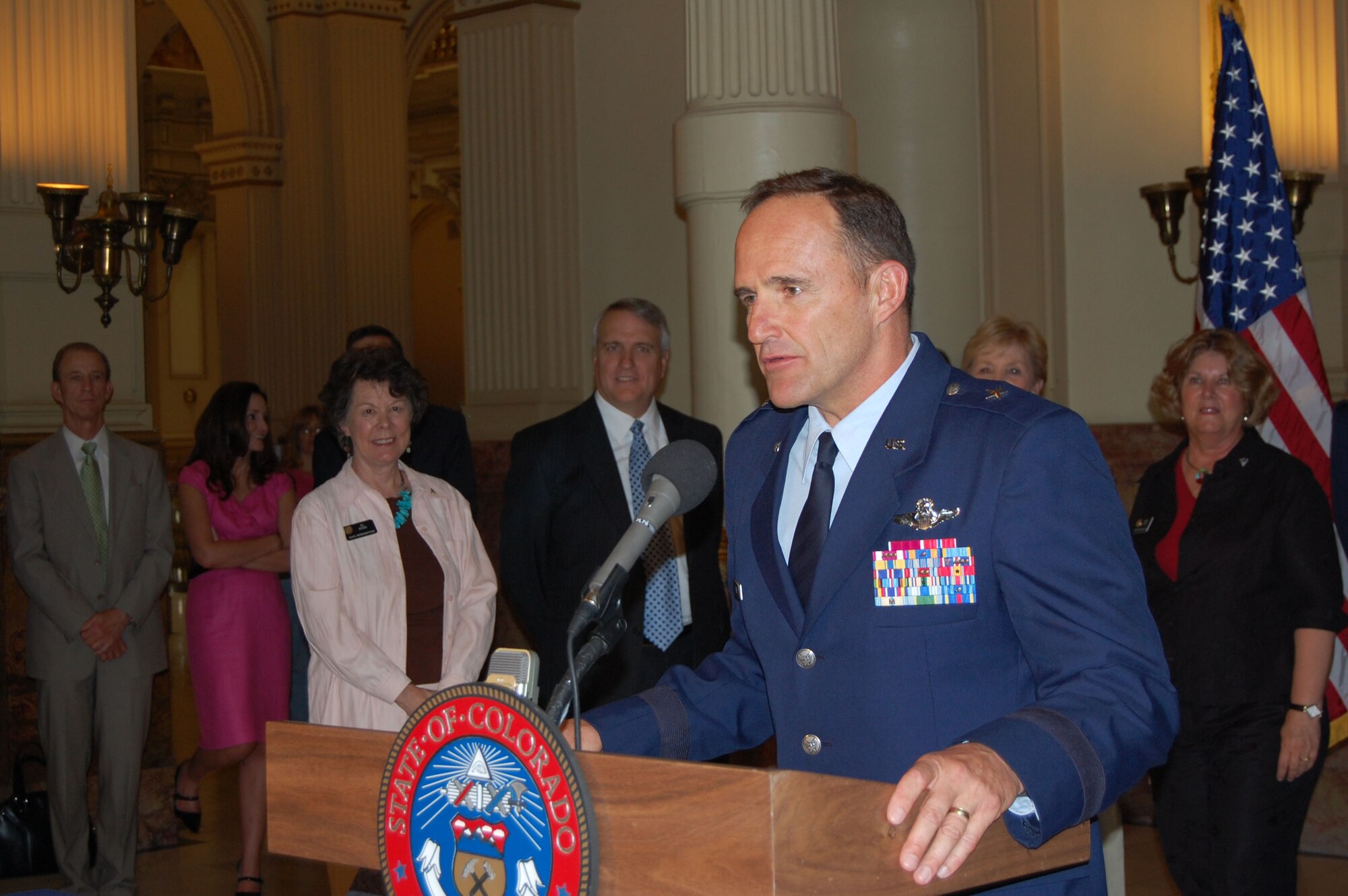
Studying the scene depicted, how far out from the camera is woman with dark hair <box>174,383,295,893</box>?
559 centimetres

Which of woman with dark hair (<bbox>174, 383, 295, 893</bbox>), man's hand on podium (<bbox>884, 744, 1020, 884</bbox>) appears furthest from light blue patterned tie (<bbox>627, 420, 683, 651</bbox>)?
man's hand on podium (<bbox>884, 744, 1020, 884</bbox>)

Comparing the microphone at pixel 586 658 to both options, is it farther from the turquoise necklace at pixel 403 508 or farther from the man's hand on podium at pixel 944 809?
the turquoise necklace at pixel 403 508

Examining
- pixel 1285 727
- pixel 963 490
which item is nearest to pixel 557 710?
pixel 963 490

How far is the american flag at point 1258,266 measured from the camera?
17.7 ft

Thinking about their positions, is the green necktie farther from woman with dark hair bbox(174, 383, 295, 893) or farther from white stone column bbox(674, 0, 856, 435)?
Result: white stone column bbox(674, 0, 856, 435)

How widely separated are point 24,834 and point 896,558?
4.79 m

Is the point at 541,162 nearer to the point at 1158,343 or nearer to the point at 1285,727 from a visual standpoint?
the point at 1158,343

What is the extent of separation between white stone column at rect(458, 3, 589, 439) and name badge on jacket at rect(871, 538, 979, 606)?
674 centimetres

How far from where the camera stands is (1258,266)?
5707 millimetres

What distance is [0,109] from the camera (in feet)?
19.9

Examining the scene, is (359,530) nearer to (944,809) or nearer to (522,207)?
(944,809)

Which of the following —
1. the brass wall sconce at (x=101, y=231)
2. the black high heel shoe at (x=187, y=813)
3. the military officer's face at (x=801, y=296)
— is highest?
the brass wall sconce at (x=101, y=231)

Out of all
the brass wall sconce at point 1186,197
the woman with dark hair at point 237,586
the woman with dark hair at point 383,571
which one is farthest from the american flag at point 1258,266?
the woman with dark hair at point 237,586

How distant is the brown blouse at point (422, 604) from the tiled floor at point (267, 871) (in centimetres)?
139
